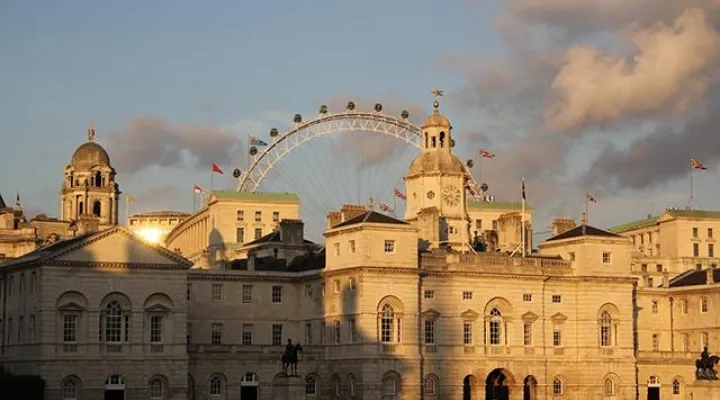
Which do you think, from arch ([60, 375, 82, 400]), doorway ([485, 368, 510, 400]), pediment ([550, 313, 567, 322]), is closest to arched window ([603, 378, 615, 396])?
pediment ([550, 313, 567, 322])

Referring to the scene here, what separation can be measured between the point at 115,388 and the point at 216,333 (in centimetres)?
1136

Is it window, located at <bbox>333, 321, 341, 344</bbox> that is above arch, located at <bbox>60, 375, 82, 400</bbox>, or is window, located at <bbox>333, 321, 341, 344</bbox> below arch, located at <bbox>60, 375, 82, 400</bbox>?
above

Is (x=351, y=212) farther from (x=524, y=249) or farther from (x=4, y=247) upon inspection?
(x=4, y=247)

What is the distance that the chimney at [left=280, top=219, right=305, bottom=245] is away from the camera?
396 feet

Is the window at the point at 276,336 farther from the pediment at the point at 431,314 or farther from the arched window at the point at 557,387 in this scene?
the arched window at the point at 557,387

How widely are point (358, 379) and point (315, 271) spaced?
9.13 metres

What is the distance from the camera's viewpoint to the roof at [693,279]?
125562mm

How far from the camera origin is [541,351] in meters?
108

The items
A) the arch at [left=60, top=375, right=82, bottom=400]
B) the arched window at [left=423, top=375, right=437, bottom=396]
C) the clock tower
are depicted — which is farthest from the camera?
the clock tower

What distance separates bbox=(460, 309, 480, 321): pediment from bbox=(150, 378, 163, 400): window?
67.3 feet

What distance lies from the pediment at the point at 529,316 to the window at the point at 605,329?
16.5 ft

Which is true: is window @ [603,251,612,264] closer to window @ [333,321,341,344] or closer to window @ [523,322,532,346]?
window @ [523,322,532,346]

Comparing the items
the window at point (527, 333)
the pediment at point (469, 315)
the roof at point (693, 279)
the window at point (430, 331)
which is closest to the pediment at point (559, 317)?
the window at point (527, 333)

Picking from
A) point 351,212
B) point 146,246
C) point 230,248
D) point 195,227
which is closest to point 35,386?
point 146,246
